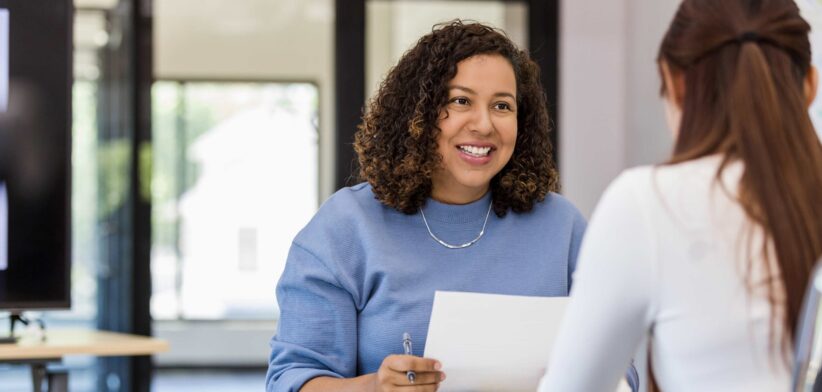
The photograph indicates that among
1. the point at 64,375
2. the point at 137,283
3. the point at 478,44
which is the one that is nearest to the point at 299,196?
the point at 137,283

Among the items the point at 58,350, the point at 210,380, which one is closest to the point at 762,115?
the point at 58,350

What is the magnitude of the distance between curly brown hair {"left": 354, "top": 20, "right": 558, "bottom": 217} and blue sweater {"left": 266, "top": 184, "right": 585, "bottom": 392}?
0.16ft

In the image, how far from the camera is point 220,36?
8.22 m

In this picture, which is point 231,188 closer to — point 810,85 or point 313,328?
point 313,328

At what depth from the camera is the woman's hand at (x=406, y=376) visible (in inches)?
Result: 64.1

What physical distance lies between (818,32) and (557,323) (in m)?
1.89

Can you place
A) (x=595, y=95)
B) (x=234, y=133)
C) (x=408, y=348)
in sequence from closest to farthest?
(x=408, y=348), (x=595, y=95), (x=234, y=133)

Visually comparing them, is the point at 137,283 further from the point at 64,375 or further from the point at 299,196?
the point at 299,196

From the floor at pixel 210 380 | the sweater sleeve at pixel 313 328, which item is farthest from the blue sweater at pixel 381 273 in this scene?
the floor at pixel 210 380

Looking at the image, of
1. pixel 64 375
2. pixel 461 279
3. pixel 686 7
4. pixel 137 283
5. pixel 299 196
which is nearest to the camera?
pixel 686 7

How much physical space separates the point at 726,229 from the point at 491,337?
2.16 feet

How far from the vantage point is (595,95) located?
495 centimetres

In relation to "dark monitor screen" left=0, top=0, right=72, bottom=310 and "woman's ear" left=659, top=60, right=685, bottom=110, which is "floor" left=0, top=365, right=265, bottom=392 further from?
"woman's ear" left=659, top=60, right=685, bottom=110

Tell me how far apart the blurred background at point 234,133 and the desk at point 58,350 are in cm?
87
